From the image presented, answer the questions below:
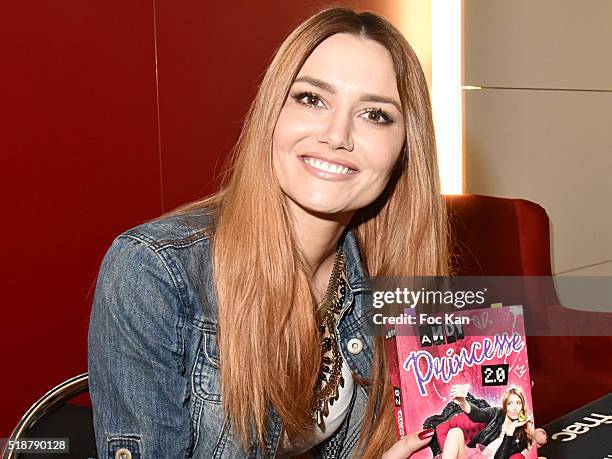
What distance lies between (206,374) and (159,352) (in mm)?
88

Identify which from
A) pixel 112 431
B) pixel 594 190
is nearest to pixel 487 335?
pixel 112 431

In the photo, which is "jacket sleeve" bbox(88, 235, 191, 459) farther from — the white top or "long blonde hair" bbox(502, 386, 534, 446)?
"long blonde hair" bbox(502, 386, 534, 446)

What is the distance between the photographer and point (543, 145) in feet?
12.3

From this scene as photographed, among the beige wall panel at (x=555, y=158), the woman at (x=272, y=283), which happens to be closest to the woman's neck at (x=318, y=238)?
the woman at (x=272, y=283)

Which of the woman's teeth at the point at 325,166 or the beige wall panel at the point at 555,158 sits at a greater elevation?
the beige wall panel at the point at 555,158

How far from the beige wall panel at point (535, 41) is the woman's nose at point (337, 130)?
8.07 ft

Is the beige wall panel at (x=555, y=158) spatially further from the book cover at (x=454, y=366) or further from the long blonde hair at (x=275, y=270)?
the book cover at (x=454, y=366)

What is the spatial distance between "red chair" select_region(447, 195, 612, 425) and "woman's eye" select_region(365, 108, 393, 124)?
3.86ft

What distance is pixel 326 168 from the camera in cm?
132

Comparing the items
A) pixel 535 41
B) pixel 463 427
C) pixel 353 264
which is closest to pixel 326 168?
pixel 353 264

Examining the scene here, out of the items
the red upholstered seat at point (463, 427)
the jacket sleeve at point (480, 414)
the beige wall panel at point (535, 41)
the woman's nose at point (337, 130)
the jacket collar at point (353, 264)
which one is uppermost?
the beige wall panel at point (535, 41)

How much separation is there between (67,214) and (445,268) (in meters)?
1.12

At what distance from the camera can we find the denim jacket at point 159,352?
1211mm

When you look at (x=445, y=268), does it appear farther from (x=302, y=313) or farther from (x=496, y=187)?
(x=496, y=187)
